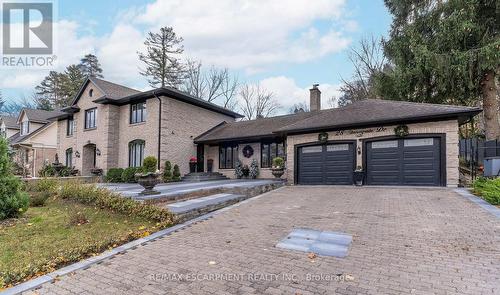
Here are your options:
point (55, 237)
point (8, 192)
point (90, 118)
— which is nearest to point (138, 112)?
point (90, 118)

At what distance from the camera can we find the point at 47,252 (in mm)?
4836

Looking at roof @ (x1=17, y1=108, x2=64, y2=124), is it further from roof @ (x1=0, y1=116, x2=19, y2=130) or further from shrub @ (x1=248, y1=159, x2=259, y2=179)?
shrub @ (x1=248, y1=159, x2=259, y2=179)

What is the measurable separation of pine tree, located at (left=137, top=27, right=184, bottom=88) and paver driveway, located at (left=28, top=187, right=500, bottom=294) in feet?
94.9

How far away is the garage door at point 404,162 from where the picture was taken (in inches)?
466

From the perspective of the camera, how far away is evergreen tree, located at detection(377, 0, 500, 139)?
14.5 meters

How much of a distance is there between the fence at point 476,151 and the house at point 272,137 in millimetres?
2171

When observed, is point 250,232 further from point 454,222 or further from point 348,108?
point 348,108

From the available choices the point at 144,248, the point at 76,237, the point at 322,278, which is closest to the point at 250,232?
the point at 144,248

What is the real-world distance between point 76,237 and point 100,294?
108 inches

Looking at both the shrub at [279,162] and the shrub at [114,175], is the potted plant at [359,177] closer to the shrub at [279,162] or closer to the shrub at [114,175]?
the shrub at [279,162]

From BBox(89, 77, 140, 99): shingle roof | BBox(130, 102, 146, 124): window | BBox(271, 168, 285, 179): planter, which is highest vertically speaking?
BBox(89, 77, 140, 99): shingle roof

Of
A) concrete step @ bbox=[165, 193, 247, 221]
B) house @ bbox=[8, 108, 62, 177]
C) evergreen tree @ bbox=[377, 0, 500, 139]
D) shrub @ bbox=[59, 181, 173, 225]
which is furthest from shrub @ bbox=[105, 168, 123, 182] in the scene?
evergreen tree @ bbox=[377, 0, 500, 139]

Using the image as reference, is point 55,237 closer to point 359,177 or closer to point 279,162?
point 279,162

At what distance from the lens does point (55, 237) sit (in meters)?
5.65
